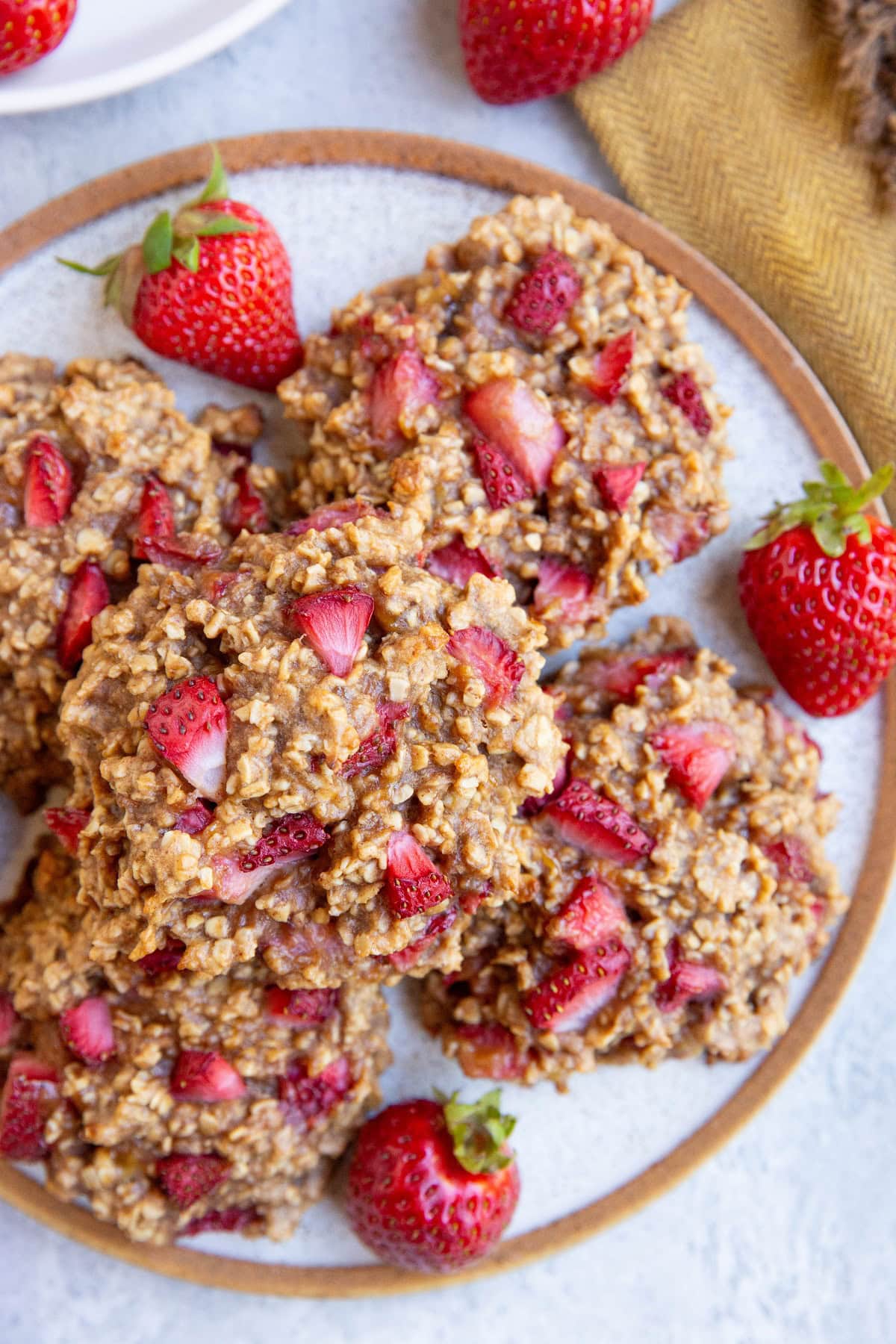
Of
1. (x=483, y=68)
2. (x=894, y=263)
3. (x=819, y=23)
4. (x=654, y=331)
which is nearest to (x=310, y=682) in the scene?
(x=654, y=331)

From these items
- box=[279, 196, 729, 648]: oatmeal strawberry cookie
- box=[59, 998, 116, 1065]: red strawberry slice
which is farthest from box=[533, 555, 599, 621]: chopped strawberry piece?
box=[59, 998, 116, 1065]: red strawberry slice

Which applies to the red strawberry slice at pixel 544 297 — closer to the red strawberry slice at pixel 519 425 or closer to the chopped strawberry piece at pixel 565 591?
the red strawberry slice at pixel 519 425

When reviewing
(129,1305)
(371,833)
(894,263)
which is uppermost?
(894,263)

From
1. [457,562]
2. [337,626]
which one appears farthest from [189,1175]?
[457,562]

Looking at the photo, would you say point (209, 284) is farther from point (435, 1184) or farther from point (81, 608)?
point (435, 1184)

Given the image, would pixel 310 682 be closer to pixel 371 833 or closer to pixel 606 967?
pixel 371 833

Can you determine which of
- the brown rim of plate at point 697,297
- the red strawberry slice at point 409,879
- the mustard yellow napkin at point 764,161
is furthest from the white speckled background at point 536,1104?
the red strawberry slice at point 409,879
